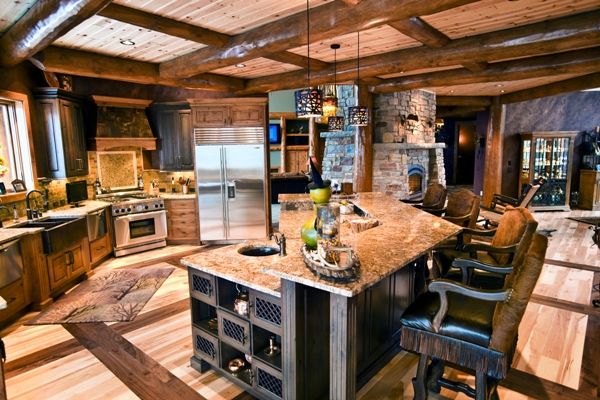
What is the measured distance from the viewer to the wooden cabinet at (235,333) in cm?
231

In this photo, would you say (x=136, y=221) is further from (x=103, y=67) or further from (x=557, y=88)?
(x=557, y=88)

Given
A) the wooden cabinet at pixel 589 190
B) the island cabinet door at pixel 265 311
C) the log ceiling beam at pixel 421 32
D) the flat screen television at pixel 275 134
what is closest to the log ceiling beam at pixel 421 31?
the log ceiling beam at pixel 421 32

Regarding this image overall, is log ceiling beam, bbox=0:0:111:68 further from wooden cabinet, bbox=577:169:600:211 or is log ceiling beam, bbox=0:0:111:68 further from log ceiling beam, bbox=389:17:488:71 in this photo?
wooden cabinet, bbox=577:169:600:211

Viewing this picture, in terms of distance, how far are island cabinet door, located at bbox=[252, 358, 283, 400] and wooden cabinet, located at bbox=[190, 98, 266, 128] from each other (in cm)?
456

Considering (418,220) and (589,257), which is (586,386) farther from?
(589,257)

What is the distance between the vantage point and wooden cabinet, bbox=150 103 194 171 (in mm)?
6387

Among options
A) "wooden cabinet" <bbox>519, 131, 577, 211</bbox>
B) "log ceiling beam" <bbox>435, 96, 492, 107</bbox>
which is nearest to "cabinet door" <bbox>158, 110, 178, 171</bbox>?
"log ceiling beam" <bbox>435, 96, 492, 107</bbox>

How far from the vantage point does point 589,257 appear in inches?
217

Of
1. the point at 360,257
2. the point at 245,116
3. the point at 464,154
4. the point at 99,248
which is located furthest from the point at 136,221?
the point at 464,154

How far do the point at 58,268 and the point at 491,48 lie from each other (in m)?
5.56

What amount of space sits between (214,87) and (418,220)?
163 inches

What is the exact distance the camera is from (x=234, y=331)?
251 cm

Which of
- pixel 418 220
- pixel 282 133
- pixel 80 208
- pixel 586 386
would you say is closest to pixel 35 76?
pixel 80 208

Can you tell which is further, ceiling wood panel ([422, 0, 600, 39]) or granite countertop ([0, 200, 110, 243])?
granite countertop ([0, 200, 110, 243])
